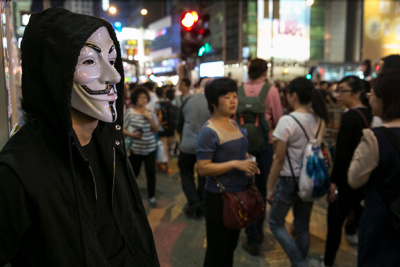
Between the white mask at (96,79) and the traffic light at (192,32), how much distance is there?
6976 millimetres

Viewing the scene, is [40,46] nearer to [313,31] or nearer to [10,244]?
[10,244]

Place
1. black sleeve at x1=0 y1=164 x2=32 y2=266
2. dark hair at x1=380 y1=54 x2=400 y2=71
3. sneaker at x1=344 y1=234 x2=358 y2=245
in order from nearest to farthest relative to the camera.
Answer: black sleeve at x1=0 y1=164 x2=32 y2=266
dark hair at x1=380 y1=54 x2=400 y2=71
sneaker at x1=344 y1=234 x2=358 y2=245

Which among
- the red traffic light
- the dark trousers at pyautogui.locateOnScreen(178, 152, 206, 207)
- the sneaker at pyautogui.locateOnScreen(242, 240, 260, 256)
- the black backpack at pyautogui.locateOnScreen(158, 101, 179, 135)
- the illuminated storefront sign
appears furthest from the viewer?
the illuminated storefront sign

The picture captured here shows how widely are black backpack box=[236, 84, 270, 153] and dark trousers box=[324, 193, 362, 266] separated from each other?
1.03 m

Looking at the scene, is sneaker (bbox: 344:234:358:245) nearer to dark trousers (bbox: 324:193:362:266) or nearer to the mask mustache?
dark trousers (bbox: 324:193:362:266)

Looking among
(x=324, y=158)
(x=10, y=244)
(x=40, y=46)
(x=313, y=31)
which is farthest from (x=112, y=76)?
(x=313, y=31)

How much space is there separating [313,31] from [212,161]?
40.8m

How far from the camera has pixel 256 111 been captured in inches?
148

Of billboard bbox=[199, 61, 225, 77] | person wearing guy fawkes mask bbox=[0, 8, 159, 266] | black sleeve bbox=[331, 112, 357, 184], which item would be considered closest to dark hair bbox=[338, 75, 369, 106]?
black sleeve bbox=[331, 112, 357, 184]

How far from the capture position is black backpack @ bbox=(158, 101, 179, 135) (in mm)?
7105

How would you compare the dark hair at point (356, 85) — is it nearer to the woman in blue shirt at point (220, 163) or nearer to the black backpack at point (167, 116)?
the woman in blue shirt at point (220, 163)

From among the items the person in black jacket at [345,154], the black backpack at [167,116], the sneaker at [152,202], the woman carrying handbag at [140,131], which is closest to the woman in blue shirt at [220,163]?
the person in black jacket at [345,154]

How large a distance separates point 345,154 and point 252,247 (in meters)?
1.56

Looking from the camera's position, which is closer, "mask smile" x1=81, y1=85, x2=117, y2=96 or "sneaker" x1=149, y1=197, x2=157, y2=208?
"mask smile" x1=81, y1=85, x2=117, y2=96
